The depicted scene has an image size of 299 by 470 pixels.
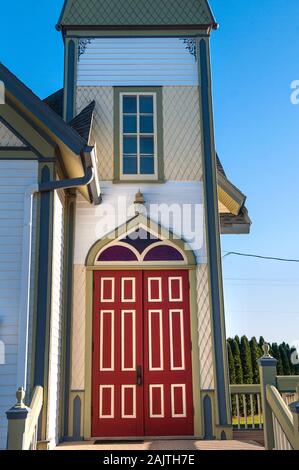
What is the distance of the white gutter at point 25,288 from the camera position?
696cm

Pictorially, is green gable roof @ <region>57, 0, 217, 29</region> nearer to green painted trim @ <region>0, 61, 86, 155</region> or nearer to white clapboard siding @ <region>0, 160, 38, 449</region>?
green painted trim @ <region>0, 61, 86, 155</region>

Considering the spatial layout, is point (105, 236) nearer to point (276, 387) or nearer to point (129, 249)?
point (129, 249)

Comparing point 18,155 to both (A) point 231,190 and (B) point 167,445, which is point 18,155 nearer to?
(A) point 231,190

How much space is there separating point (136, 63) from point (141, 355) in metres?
5.45

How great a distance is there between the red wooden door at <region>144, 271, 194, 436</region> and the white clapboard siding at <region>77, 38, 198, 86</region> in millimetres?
3730

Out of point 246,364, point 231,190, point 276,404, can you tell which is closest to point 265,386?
point 276,404

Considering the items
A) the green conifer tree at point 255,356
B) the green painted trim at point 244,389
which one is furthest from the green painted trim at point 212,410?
the green conifer tree at point 255,356

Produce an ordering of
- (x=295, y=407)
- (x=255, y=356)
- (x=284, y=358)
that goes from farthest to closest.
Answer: (x=284, y=358) → (x=255, y=356) → (x=295, y=407)

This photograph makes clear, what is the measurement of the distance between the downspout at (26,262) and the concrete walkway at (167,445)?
4.66 ft

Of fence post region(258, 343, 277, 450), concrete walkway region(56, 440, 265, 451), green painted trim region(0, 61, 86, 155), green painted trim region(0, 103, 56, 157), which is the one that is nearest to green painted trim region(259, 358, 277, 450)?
fence post region(258, 343, 277, 450)

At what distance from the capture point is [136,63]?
10062 mm

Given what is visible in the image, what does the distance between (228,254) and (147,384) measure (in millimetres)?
8942
